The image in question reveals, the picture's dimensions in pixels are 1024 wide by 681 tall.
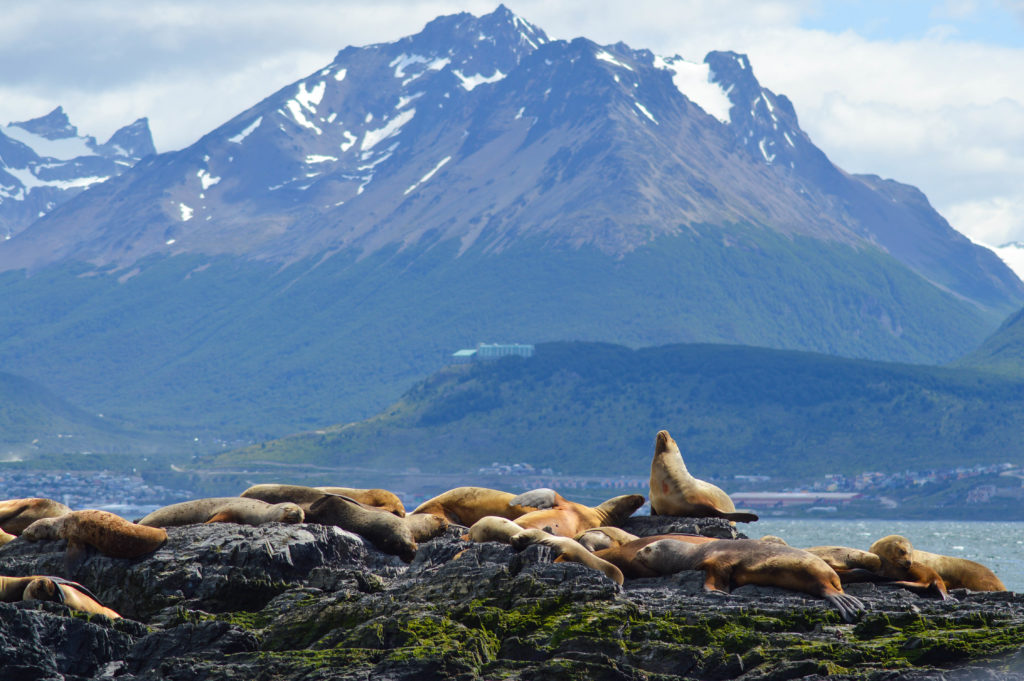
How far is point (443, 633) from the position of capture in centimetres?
1700

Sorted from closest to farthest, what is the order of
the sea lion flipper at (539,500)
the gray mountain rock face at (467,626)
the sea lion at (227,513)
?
1. the gray mountain rock face at (467,626)
2. the sea lion at (227,513)
3. the sea lion flipper at (539,500)

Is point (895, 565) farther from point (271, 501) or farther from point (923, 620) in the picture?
point (271, 501)

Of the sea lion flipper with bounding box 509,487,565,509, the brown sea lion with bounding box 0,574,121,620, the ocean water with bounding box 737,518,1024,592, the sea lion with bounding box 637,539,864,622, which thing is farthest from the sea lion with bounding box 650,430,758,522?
the ocean water with bounding box 737,518,1024,592

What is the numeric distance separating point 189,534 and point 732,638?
8.05 meters

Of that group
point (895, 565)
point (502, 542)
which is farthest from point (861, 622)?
A: point (502, 542)

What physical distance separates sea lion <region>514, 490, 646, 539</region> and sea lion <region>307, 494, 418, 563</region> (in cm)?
197

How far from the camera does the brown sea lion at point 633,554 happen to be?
765 inches

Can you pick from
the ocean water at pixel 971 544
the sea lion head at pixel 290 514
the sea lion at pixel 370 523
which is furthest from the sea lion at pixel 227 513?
the ocean water at pixel 971 544

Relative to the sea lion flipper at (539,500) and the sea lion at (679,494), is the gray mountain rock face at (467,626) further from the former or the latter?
the sea lion at (679,494)

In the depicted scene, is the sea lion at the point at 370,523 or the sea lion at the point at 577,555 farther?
the sea lion at the point at 370,523

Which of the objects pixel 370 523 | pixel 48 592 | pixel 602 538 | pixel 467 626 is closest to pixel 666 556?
pixel 602 538

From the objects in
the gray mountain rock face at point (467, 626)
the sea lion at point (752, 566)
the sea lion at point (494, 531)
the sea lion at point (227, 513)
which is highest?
the sea lion at point (227, 513)

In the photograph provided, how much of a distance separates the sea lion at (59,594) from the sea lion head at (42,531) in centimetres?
282

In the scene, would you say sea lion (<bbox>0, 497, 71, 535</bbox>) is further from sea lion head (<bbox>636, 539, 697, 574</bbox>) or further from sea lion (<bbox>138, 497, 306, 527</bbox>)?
sea lion head (<bbox>636, 539, 697, 574</bbox>)
